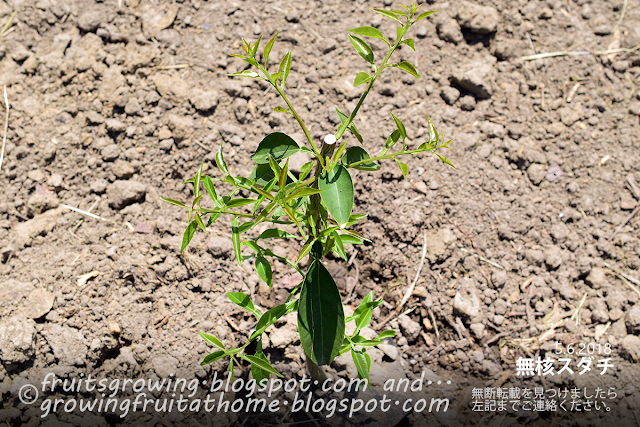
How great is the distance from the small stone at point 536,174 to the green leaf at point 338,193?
197cm

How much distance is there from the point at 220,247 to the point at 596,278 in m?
2.29

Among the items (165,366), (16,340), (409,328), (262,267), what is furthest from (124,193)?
(409,328)

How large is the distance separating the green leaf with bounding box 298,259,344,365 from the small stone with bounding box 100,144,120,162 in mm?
1748

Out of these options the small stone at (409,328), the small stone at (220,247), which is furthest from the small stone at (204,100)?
the small stone at (409,328)

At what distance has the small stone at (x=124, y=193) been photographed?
8.23 feet

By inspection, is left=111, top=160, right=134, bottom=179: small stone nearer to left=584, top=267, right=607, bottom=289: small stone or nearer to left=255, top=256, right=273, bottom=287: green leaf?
left=255, top=256, right=273, bottom=287: green leaf

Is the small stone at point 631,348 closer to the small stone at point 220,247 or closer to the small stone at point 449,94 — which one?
the small stone at point 449,94

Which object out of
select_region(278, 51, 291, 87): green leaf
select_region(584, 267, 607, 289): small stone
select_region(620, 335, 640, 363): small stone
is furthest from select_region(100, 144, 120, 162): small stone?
select_region(620, 335, 640, 363): small stone

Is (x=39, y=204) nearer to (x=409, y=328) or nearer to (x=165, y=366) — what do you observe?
(x=165, y=366)

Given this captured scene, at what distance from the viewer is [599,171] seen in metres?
2.88

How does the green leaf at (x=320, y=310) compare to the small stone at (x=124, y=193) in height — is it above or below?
above

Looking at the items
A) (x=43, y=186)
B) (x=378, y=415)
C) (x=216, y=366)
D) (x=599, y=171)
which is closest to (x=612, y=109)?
(x=599, y=171)

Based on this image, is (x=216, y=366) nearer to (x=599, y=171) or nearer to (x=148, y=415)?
(x=148, y=415)

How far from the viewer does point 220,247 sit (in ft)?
7.98
